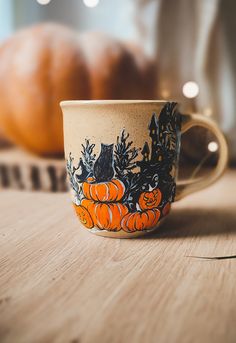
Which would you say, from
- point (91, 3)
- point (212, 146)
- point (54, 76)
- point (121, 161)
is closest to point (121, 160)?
point (121, 161)

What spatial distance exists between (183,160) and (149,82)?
0.37 meters

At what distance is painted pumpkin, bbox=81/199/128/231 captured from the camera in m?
0.40

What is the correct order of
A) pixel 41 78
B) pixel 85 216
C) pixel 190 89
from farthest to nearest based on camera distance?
1. pixel 190 89
2. pixel 41 78
3. pixel 85 216

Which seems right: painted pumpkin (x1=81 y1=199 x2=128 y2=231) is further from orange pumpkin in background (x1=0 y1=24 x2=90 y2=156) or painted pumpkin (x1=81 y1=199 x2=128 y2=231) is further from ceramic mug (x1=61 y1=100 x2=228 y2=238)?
orange pumpkin in background (x1=0 y1=24 x2=90 y2=156)

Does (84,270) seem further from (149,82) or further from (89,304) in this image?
(149,82)

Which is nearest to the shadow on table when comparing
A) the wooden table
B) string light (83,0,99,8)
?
the wooden table

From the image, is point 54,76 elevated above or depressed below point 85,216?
above

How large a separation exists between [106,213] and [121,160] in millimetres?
63

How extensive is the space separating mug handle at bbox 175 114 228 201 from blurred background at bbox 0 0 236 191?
0.33 ft

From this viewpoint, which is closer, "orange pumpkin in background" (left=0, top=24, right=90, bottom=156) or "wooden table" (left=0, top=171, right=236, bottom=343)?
"wooden table" (left=0, top=171, right=236, bottom=343)

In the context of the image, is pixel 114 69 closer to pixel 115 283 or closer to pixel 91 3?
pixel 91 3

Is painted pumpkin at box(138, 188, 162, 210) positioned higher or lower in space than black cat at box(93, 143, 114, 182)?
lower

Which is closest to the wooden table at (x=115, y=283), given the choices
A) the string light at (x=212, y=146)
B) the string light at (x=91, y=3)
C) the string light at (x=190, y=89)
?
the string light at (x=212, y=146)

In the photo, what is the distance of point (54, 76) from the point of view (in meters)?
0.74
